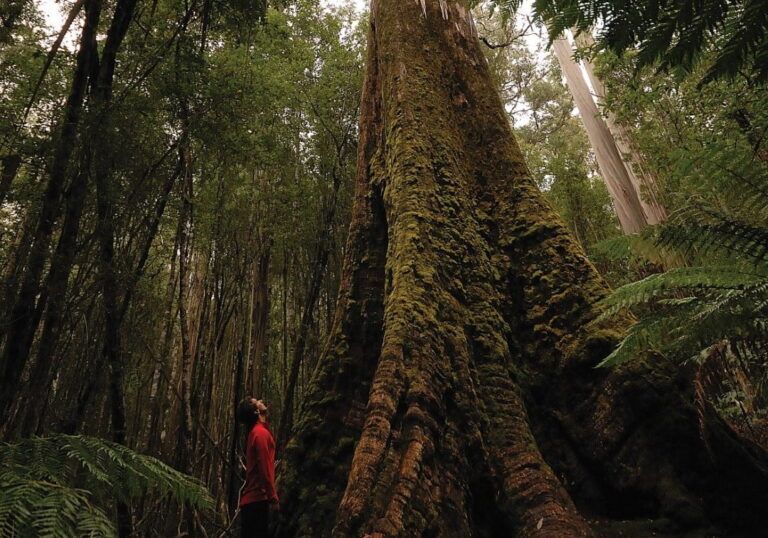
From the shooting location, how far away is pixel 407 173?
2.60 m

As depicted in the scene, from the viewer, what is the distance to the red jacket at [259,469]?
3010 millimetres

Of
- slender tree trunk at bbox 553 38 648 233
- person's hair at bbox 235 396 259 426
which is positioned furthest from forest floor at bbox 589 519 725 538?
slender tree trunk at bbox 553 38 648 233

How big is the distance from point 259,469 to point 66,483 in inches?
89.4

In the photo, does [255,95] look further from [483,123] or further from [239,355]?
[239,355]

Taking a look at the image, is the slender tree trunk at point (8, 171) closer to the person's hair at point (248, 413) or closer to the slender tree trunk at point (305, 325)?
the person's hair at point (248, 413)

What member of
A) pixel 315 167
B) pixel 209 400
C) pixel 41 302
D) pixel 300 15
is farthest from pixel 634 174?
pixel 41 302

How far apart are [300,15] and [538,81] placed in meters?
11.1

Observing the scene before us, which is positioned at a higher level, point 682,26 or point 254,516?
point 682,26

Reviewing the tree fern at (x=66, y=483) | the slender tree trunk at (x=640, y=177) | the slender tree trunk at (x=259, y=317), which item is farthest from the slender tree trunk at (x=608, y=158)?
the tree fern at (x=66, y=483)

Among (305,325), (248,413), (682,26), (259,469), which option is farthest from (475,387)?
(305,325)

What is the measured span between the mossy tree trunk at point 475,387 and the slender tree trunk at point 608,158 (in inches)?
245

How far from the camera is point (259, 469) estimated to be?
→ 3082 mm

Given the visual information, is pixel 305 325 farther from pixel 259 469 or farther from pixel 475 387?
pixel 475 387

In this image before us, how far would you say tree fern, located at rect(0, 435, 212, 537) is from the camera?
2.56 feet
